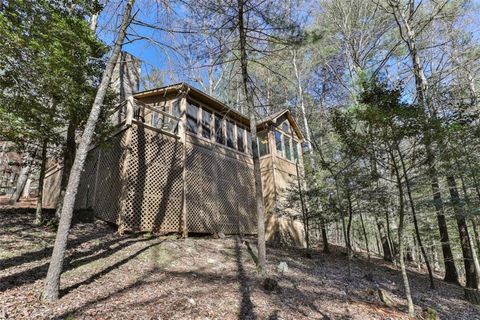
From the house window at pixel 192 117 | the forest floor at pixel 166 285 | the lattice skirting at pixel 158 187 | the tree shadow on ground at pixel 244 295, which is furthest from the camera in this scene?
the house window at pixel 192 117

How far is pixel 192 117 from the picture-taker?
11469mm

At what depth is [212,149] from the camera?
465 inches

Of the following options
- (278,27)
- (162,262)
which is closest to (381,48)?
(278,27)

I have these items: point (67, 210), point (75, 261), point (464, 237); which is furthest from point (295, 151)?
point (67, 210)

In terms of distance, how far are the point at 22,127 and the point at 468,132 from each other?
10801 millimetres

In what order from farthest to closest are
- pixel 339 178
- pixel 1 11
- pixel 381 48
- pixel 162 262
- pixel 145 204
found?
pixel 381 48 → pixel 339 178 → pixel 145 204 → pixel 162 262 → pixel 1 11

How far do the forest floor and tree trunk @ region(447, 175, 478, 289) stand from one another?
0.91m

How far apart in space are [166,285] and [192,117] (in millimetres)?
7537

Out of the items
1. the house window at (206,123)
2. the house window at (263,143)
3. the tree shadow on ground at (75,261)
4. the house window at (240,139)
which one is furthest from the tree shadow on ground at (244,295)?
the house window at (263,143)

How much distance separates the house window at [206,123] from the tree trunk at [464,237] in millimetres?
8619

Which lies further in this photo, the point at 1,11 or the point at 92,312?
the point at 1,11

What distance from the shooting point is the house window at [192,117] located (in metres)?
11.2

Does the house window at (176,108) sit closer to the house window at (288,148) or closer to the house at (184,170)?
the house at (184,170)

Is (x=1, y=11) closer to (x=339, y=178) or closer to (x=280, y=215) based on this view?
(x=339, y=178)
